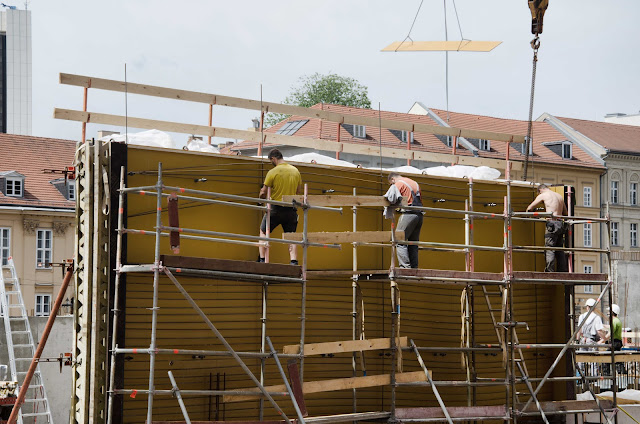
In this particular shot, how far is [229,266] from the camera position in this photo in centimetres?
1441

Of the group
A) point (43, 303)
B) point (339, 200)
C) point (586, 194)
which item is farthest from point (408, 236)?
point (586, 194)

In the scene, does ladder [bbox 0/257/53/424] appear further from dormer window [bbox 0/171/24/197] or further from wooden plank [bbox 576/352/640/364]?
dormer window [bbox 0/171/24/197]

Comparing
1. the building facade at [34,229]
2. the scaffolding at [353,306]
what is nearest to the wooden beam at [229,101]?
the scaffolding at [353,306]

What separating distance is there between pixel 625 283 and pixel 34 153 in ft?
107

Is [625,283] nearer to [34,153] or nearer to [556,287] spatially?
[34,153]

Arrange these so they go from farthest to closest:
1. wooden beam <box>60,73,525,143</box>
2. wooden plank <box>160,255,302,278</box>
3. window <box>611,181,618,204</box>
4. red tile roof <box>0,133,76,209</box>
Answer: window <box>611,181,618,204</box>, red tile roof <box>0,133,76,209</box>, wooden beam <box>60,73,525,143</box>, wooden plank <box>160,255,302,278</box>

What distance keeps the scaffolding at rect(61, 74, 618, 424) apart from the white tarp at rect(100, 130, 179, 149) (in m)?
0.72

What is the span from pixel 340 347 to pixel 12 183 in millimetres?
44116

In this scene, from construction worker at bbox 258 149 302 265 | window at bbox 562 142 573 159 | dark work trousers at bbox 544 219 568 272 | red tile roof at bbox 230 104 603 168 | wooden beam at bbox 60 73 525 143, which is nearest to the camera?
construction worker at bbox 258 149 302 265

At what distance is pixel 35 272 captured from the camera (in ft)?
185

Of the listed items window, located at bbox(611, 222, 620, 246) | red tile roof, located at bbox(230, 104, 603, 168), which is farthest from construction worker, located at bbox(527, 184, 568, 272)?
window, located at bbox(611, 222, 620, 246)

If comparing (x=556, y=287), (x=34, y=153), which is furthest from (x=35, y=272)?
(x=556, y=287)

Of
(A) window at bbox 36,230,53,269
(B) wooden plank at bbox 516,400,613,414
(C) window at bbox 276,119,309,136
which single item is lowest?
(B) wooden plank at bbox 516,400,613,414

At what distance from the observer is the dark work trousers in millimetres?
19328
